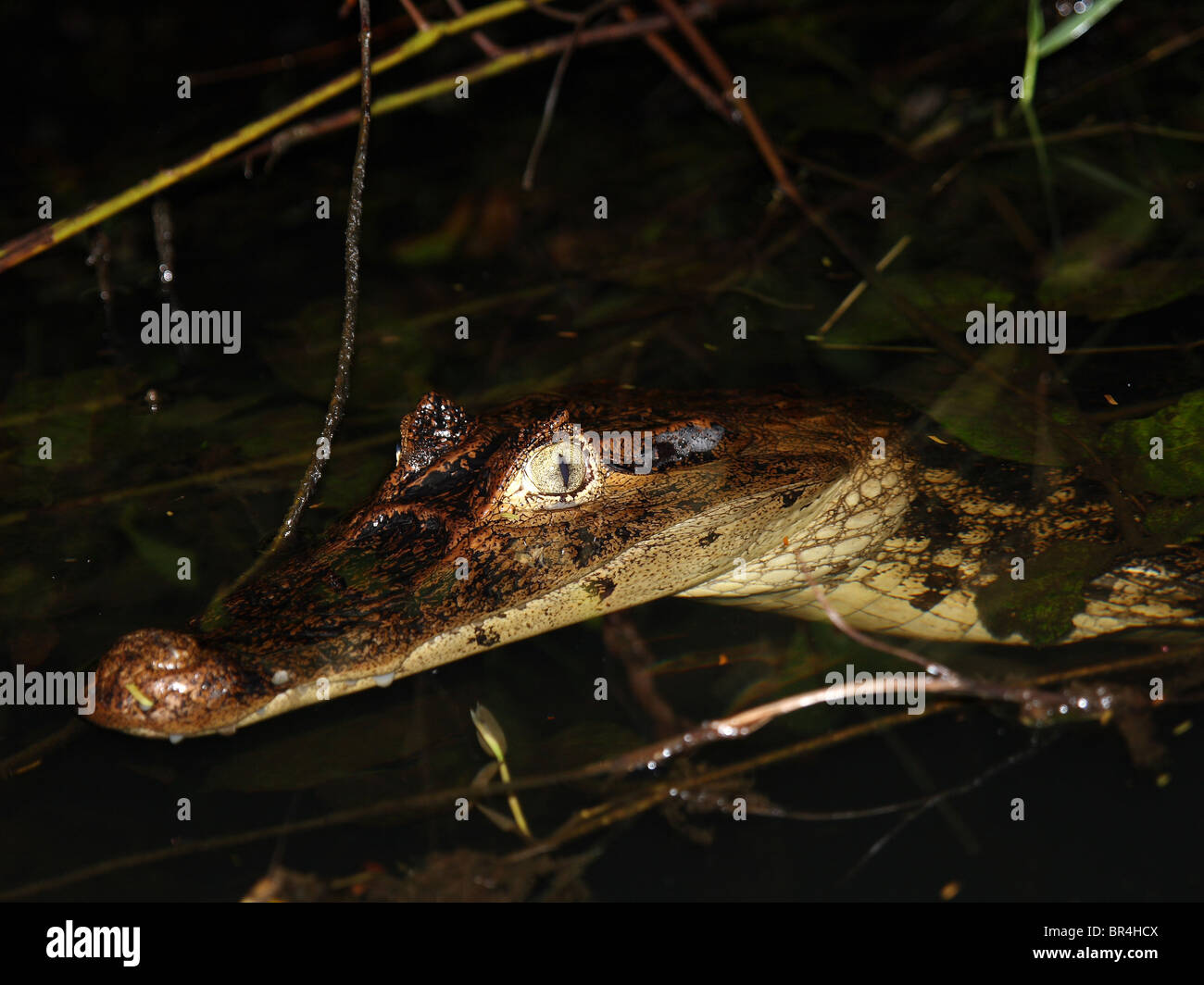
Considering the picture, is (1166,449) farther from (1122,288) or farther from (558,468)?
(558,468)

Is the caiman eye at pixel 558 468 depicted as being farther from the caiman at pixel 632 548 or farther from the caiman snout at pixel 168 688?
the caiman snout at pixel 168 688

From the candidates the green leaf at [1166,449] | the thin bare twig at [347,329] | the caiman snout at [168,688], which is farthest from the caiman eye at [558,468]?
the green leaf at [1166,449]

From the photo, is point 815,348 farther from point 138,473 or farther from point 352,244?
point 138,473

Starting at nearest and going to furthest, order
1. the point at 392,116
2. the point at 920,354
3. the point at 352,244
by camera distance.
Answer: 1. the point at 352,244
2. the point at 920,354
3. the point at 392,116

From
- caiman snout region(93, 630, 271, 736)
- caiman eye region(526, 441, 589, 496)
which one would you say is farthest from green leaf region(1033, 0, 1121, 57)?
caiman snout region(93, 630, 271, 736)

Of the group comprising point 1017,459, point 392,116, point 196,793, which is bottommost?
point 196,793

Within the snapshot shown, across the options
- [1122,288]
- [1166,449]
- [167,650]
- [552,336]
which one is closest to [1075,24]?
[1122,288]
